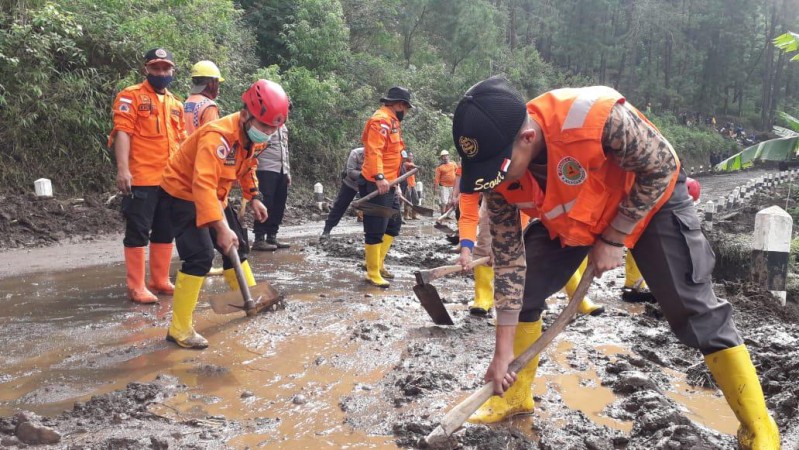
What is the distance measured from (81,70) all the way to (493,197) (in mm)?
9625

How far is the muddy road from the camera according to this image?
9.39ft

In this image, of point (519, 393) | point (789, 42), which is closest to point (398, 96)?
point (519, 393)

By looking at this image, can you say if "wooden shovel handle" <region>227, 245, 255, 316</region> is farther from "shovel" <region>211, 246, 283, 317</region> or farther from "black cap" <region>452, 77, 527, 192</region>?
"black cap" <region>452, 77, 527, 192</region>

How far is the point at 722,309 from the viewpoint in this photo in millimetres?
2582

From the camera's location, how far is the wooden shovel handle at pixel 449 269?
4.74 meters

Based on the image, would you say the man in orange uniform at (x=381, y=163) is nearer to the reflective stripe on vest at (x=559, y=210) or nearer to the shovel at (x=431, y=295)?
the shovel at (x=431, y=295)

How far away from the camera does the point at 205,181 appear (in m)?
3.98

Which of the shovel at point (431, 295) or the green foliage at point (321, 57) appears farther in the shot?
the green foliage at point (321, 57)

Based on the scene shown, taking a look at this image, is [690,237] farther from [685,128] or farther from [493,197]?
[685,128]

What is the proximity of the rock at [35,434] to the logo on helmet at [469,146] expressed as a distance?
7.04 ft

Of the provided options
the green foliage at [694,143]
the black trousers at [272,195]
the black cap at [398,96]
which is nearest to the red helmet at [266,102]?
the black cap at [398,96]

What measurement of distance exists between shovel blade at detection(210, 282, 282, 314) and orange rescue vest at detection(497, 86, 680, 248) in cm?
245

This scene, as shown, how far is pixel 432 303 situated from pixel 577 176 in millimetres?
2362

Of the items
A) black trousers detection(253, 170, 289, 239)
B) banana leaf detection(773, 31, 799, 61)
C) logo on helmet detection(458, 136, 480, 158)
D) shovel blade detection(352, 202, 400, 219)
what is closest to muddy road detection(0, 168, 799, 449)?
shovel blade detection(352, 202, 400, 219)
